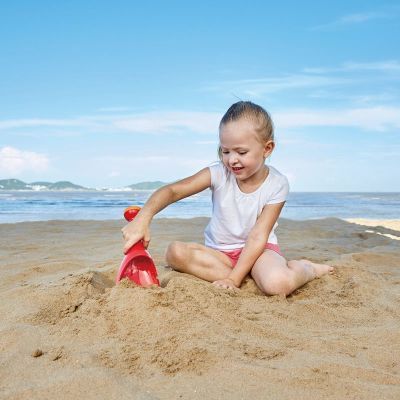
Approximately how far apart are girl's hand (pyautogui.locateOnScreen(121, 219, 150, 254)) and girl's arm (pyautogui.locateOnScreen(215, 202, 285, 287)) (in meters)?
0.62

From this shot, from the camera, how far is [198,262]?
3.01 m

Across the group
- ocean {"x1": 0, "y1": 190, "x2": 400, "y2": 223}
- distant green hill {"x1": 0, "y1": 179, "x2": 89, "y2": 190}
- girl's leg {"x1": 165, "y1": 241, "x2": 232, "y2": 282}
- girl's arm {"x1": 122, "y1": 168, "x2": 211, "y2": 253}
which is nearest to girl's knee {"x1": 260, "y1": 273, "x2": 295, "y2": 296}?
girl's leg {"x1": 165, "y1": 241, "x2": 232, "y2": 282}

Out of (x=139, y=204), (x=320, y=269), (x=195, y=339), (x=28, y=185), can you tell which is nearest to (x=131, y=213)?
(x=195, y=339)

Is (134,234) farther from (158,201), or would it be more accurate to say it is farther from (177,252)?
(177,252)

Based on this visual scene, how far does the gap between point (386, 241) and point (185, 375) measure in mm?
4206

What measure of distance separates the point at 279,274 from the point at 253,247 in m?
0.26

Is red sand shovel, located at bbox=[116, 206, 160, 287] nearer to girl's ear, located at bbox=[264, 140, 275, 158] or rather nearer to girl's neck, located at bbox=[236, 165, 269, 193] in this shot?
girl's neck, located at bbox=[236, 165, 269, 193]

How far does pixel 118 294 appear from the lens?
221 cm

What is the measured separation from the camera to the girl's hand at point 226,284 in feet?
8.83

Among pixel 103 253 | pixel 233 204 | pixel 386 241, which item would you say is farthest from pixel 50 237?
pixel 386 241

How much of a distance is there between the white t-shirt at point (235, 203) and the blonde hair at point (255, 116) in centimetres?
35

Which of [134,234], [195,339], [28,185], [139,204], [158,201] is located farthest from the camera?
[28,185]

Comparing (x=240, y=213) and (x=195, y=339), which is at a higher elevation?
(x=240, y=213)

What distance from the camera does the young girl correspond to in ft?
9.17
